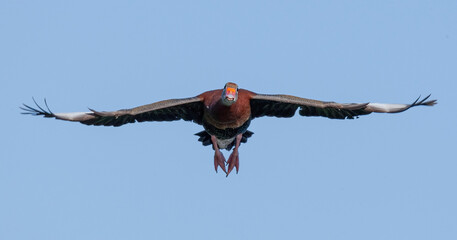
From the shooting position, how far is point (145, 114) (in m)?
25.4

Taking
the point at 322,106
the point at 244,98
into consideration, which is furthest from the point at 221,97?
the point at 322,106

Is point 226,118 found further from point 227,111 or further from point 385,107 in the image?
point 385,107

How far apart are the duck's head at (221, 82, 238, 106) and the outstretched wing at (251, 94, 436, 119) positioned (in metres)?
0.83

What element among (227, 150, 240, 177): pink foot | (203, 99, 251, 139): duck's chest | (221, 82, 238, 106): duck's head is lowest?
(227, 150, 240, 177): pink foot

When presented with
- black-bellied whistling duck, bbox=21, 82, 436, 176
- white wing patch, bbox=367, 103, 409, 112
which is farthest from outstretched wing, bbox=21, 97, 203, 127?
white wing patch, bbox=367, 103, 409, 112

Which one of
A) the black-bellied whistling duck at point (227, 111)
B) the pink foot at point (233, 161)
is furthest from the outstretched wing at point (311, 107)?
the pink foot at point (233, 161)

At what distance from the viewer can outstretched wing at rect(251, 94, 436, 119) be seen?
2452 centimetres

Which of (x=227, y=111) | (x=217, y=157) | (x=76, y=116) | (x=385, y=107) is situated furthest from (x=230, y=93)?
(x=76, y=116)

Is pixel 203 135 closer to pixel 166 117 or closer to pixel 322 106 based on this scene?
pixel 166 117

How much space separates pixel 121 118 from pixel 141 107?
704 mm

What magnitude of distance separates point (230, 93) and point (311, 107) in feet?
7.47

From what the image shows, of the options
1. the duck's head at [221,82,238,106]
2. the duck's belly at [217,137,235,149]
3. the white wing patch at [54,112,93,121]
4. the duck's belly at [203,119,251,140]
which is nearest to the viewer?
the duck's head at [221,82,238,106]

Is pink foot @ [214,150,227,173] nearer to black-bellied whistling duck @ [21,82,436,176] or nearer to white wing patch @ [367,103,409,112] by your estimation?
black-bellied whistling duck @ [21,82,436,176]

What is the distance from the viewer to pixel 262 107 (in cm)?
2550
